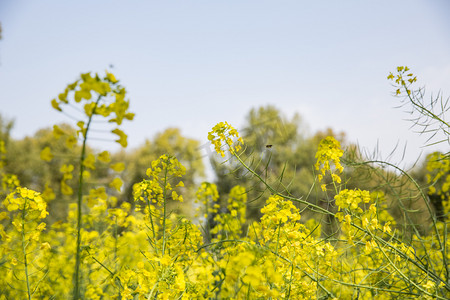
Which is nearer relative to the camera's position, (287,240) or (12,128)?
(287,240)

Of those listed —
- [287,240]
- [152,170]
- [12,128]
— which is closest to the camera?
[287,240]

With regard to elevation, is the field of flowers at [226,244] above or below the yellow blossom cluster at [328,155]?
below

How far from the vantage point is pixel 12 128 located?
1249 cm

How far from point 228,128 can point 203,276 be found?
38.1 inches

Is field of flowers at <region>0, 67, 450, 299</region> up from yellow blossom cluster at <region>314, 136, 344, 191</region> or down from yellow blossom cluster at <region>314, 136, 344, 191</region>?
down

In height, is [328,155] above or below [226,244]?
above

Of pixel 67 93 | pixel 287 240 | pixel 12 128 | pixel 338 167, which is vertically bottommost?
pixel 287 240

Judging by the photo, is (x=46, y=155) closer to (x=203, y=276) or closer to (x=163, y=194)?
(x=163, y=194)

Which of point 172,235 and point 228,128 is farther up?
point 228,128

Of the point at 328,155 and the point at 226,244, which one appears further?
the point at 226,244

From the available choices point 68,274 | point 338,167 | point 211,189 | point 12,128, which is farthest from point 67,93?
point 12,128

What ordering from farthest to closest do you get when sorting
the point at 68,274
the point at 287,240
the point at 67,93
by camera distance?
1. the point at 68,274
2. the point at 287,240
3. the point at 67,93

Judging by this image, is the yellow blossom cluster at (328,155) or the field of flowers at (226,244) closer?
the field of flowers at (226,244)

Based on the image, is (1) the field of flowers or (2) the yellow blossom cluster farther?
(2) the yellow blossom cluster
